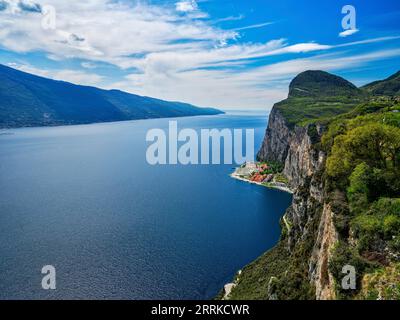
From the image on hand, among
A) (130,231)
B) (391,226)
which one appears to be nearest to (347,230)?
(391,226)

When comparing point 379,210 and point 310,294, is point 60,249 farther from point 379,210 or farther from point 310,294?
point 379,210

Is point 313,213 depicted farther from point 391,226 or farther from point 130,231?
point 130,231

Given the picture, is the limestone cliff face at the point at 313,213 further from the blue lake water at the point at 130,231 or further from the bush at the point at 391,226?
the blue lake water at the point at 130,231

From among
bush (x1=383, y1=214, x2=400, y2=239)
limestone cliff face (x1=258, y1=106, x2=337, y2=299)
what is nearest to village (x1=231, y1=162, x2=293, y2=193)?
limestone cliff face (x1=258, y1=106, x2=337, y2=299)

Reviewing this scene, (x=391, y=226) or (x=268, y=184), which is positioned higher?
(x=391, y=226)

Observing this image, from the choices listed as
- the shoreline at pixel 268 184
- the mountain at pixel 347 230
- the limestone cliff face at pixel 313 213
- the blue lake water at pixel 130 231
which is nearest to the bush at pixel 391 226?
the mountain at pixel 347 230
